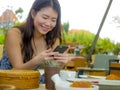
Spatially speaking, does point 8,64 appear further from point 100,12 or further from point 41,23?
point 100,12

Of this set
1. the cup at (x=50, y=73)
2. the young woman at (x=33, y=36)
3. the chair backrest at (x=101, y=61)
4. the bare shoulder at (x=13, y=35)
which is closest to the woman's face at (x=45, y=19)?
the young woman at (x=33, y=36)

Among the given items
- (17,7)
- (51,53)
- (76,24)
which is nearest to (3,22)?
(17,7)

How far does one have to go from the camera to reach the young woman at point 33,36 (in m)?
1.93

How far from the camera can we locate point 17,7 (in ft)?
21.1

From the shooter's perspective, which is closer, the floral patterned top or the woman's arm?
the woman's arm

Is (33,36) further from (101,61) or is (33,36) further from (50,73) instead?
(101,61)

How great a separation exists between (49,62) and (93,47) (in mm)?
6331

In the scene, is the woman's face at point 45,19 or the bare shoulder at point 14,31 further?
the bare shoulder at point 14,31

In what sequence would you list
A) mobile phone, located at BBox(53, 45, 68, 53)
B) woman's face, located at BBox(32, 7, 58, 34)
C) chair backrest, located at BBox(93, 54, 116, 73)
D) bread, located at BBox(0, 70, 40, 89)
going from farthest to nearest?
chair backrest, located at BBox(93, 54, 116, 73) → woman's face, located at BBox(32, 7, 58, 34) → mobile phone, located at BBox(53, 45, 68, 53) → bread, located at BBox(0, 70, 40, 89)

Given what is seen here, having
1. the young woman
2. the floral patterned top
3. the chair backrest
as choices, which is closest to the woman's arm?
the young woman

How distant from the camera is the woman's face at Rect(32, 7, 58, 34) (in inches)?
75.5

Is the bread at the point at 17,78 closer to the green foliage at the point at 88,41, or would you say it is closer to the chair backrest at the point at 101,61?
the chair backrest at the point at 101,61

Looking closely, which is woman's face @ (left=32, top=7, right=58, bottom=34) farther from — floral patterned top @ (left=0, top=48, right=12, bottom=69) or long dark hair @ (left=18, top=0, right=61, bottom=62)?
floral patterned top @ (left=0, top=48, right=12, bottom=69)

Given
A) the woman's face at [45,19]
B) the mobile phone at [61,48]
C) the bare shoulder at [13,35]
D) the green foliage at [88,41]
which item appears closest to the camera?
the mobile phone at [61,48]
